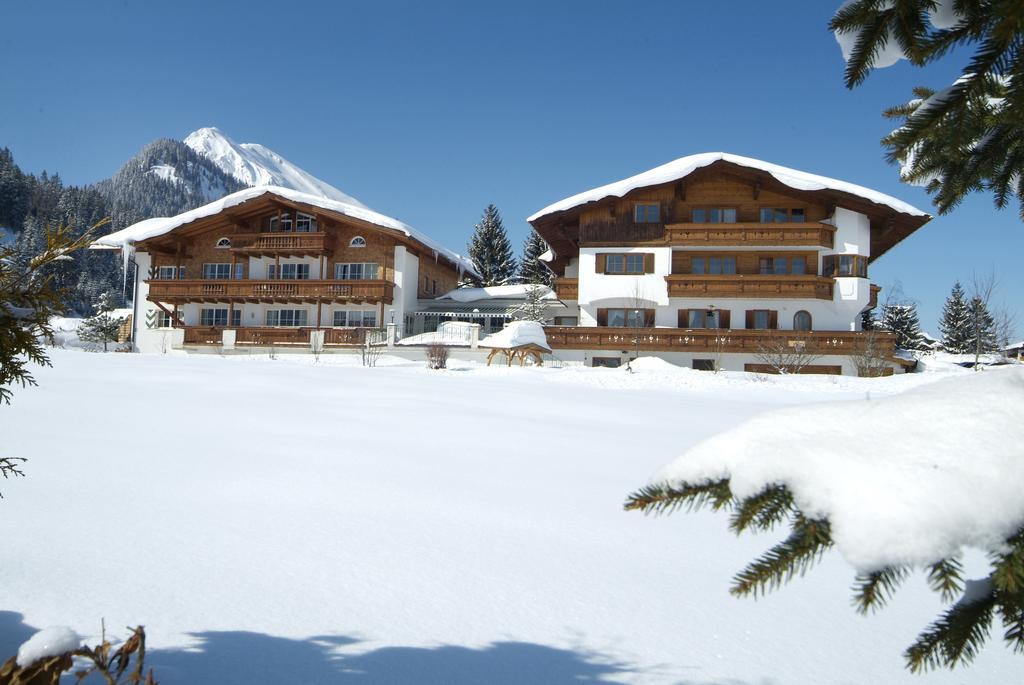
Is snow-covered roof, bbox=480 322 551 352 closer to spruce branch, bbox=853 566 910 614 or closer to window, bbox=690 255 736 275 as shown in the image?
window, bbox=690 255 736 275

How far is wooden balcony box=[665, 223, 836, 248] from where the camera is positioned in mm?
29750

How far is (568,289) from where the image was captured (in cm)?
3344

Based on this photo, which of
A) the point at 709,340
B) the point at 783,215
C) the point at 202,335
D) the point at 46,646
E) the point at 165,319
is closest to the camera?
the point at 46,646

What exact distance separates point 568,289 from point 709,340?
7.83m

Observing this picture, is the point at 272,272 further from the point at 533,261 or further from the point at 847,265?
the point at 847,265

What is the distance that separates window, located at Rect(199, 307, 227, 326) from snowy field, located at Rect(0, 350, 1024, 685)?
96.0 feet

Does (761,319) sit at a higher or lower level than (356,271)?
lower

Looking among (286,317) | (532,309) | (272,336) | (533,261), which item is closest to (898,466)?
(532,309)

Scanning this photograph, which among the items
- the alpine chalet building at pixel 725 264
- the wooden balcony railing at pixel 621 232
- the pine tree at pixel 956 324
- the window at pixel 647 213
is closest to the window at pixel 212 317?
the alpine chalet building at pixel 725 264

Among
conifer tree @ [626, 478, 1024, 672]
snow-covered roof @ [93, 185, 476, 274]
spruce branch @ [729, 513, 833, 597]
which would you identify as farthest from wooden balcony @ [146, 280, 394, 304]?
spruce branch @ [729, 513, 833, 597]

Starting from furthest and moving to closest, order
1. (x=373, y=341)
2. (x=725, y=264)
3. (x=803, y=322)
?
(x=725, y=264) < (x=373, y=341) < (x=803, y=322)

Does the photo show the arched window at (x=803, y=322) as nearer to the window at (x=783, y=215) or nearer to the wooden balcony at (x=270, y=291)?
the window at (x=783, y=215)

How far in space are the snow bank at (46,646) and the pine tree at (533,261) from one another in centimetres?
4856

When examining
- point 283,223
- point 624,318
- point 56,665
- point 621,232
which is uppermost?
point 283,223
